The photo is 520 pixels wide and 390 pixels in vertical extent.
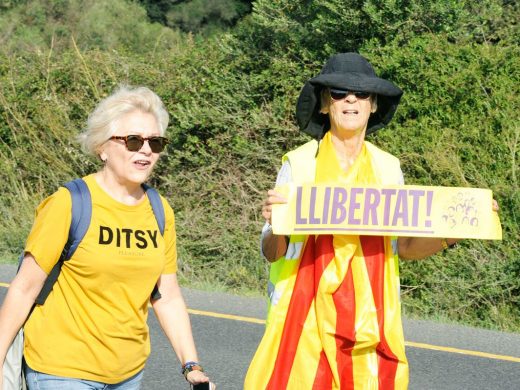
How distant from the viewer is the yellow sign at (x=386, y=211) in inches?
163

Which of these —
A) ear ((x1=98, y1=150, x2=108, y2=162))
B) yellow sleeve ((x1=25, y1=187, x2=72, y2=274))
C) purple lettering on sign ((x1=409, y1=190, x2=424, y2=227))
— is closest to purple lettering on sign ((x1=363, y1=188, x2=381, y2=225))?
purple lettering on sign ((x1=409, y1=190, x2=424, y2=227))

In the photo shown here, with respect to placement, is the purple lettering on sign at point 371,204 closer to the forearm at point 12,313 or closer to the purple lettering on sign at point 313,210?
the purple lettering on sign at point 313,210

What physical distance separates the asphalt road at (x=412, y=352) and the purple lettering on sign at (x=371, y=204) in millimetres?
2916

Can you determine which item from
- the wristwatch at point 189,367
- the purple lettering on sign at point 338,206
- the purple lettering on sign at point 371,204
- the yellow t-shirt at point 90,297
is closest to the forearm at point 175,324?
the wristwatch at point 189,367

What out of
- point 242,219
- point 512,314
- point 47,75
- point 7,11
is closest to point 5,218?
point 47,75

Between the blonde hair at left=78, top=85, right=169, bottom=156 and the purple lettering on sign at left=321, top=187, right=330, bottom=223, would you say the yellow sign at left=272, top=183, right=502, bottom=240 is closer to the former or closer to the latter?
the purple lettering on sign at left=321, top=187, right=330, bottom=223

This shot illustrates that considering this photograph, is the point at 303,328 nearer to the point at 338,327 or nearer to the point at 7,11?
the point at 338,327

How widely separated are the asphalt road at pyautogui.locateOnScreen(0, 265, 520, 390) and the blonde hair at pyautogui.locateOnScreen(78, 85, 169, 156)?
10.9ft

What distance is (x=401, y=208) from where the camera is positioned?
4.22 meters

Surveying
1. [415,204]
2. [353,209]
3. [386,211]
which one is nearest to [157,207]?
[353,209]

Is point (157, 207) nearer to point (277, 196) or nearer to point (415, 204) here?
point (277, 196)

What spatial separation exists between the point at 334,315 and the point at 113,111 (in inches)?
45.0

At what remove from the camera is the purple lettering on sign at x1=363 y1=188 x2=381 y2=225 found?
4160 mm

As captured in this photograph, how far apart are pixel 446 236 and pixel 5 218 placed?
10.5m
